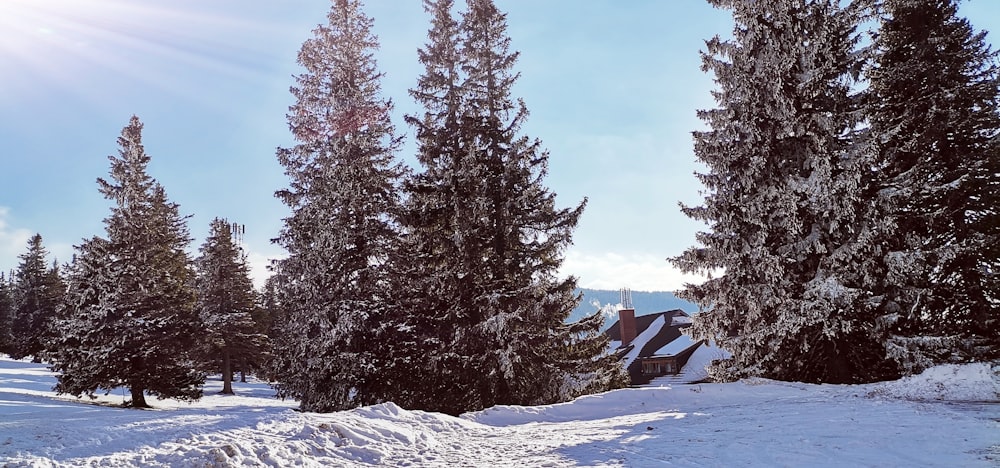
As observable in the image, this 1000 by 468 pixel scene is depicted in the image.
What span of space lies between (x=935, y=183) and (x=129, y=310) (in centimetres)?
2881

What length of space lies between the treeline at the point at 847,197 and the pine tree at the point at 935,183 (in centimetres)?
4

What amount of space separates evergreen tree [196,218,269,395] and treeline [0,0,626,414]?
15.0 m

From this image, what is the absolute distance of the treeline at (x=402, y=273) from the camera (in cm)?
1795

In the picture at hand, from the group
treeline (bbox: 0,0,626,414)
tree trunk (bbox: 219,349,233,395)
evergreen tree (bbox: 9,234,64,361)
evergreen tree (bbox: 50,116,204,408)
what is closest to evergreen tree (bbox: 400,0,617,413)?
treeline (bbox: 0,0,626,414)

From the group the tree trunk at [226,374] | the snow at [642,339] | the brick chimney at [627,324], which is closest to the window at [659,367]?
the snow at [642,339]

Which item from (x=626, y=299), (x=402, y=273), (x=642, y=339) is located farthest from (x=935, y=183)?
(x=626, y=299)

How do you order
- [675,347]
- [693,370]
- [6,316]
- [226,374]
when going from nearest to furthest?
[226,374], [693,370], [675,347], [6,316]

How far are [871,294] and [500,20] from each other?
592 inches

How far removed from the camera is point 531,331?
713 inches

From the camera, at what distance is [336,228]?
62.5 feet

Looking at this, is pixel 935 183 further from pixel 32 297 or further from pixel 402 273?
pixel 32 297

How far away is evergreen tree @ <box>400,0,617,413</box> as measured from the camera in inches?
694

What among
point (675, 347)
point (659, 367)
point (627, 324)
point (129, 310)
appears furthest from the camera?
point (627, 324)

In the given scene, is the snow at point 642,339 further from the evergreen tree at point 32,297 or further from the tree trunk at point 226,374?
the evergreen tree at point 32,297
